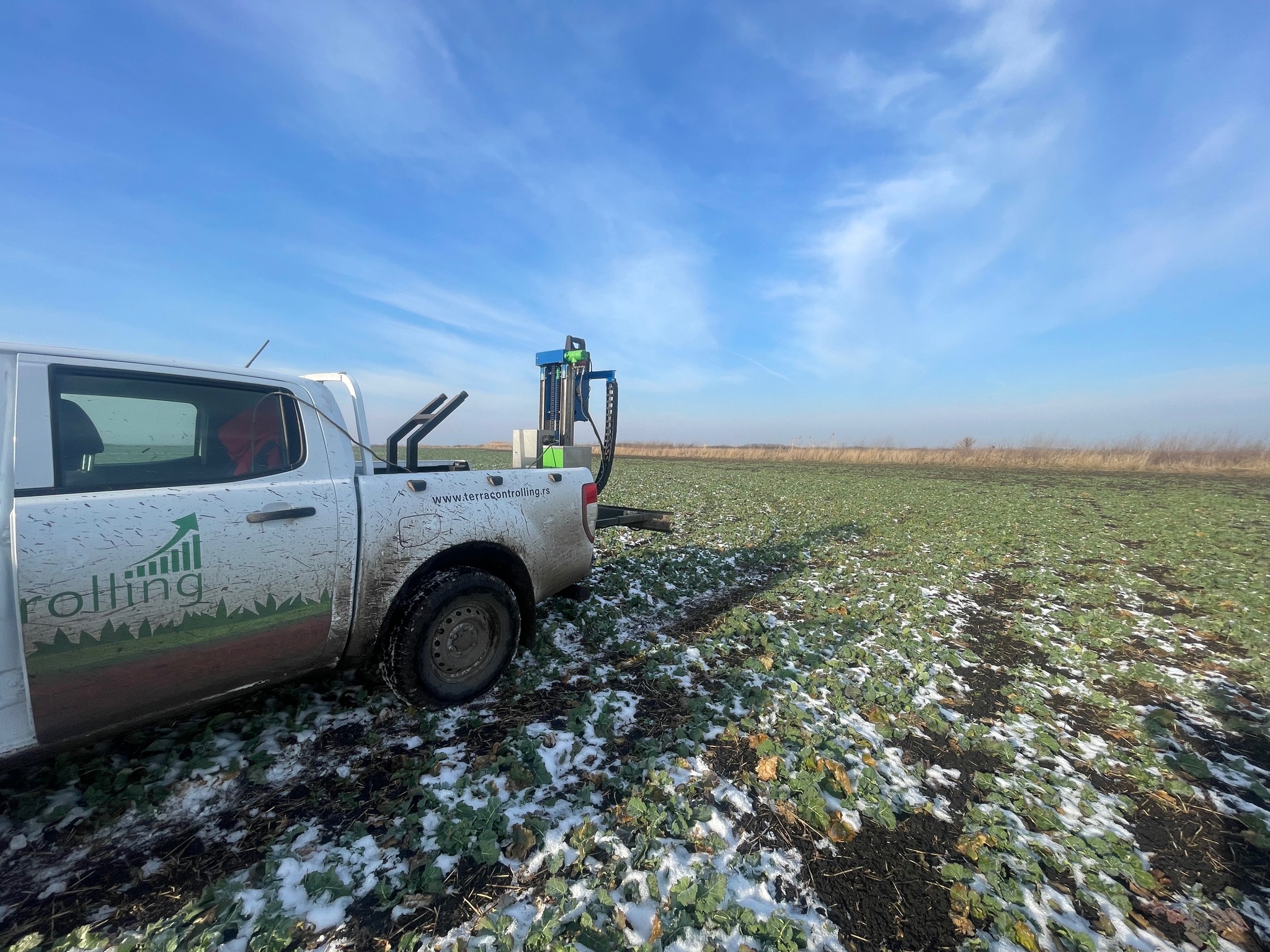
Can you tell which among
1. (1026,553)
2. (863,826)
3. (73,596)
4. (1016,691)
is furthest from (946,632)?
(73,596)

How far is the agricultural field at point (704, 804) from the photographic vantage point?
7.13ft

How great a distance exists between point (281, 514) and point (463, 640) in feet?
5.16

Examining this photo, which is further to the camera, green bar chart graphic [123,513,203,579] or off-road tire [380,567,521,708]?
off-road tire [380,567,521,708]

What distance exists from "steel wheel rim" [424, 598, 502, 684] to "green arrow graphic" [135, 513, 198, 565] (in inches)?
60.2

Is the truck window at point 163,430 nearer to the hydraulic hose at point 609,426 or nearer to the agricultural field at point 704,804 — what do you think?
the agricultural field at point 704,804

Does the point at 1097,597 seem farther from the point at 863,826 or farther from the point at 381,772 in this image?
the point at 381,772

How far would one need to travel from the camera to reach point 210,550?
2572 mm

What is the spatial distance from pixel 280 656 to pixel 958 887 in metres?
3.75

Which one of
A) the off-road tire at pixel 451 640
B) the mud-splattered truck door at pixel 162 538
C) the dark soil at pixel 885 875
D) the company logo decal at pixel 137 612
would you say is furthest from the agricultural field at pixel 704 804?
the company logo decal at pixel 137 612

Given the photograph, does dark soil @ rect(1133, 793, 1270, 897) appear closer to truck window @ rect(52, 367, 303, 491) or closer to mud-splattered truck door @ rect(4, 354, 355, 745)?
mud-splattered truck door @ rect(4, 354, 355, 745)

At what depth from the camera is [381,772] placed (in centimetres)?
306

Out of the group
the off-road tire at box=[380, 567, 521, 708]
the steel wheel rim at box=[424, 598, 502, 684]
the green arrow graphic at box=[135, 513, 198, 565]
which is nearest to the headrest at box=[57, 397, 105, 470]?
the green arrow graphic at box=[135, 513, 198, 565]

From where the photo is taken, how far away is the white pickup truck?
7.24ft

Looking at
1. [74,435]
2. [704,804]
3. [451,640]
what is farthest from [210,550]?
[704,804]
